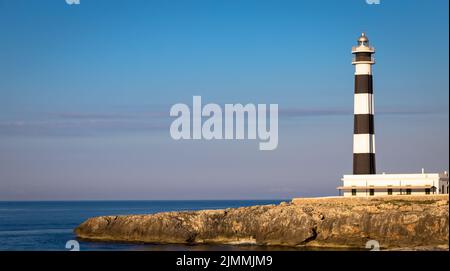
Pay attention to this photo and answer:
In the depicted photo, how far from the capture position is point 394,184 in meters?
74.9

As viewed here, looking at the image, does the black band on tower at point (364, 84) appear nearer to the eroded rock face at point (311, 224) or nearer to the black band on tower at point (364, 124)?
the black band on tower at point (364, 124)

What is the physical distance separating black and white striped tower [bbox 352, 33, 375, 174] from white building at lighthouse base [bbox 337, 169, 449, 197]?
85 centimetres

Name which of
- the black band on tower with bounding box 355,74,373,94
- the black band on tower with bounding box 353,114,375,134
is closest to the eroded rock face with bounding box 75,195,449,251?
the black band on tower with bounding box 353,114,375,134

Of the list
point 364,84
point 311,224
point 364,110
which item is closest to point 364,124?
point 364,110

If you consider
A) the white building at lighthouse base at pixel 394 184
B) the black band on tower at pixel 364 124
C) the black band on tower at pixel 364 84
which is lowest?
the white building at lighthouse base at pixel 394 184

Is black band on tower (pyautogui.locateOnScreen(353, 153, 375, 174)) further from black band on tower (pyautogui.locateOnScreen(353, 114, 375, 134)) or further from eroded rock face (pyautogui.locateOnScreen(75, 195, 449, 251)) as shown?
eroded rock face (pyautogui.locateOnScreen(75, 195, 449, 251))

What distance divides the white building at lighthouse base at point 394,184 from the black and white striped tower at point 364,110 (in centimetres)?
85

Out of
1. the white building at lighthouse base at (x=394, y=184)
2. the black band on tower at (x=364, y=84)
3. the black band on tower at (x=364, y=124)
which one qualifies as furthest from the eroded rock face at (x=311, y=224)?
the black band on tower at (x=364, y=84)

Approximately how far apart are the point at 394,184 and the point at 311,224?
31.1 ft

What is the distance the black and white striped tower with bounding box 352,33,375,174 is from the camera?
73812mm

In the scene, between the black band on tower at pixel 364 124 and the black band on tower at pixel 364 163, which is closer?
the black band on tower at pixel 364 124

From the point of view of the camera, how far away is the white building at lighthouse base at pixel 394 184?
7481 centimetres
